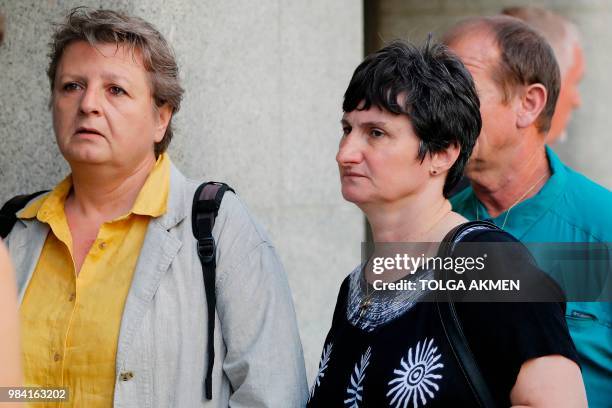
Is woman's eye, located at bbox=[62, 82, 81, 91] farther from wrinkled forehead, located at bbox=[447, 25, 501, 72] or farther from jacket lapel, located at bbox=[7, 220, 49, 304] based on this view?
wrinkled forehead, located at bbox=[447, 25, 501, 72]

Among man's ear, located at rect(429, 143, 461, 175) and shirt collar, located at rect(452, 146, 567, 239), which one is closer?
man's ear, located at rect(429, 143, 461, 175)

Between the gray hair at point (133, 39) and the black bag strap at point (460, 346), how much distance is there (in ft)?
4.30

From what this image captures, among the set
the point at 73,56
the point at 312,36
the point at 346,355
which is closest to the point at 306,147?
the point at 312,36

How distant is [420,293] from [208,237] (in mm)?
853

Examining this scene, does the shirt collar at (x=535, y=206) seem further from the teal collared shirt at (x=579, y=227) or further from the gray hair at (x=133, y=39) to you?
the gray hair at (x=133, y=39)

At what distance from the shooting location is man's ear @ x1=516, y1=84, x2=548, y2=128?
139 inches

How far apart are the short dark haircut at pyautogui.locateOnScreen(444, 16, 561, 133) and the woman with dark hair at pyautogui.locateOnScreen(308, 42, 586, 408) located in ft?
2.76

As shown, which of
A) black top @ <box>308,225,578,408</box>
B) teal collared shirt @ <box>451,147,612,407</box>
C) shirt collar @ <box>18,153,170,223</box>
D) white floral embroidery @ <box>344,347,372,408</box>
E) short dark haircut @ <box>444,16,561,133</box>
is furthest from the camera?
short dark haircut @ <box>444,16,561,133</box>

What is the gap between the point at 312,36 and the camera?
4.90 metres

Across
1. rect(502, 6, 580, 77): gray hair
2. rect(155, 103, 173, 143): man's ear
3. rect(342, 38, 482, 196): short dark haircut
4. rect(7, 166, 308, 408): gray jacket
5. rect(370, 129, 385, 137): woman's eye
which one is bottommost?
rect(7, 166, 308, 408): gray jacket

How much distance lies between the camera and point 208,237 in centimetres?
309

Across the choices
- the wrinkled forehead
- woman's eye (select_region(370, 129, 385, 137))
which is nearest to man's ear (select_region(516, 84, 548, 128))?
the wrinkled forehead

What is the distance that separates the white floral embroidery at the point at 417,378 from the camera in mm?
2301

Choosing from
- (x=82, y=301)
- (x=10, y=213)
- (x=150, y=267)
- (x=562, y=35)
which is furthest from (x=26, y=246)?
(x=562, y=35)
